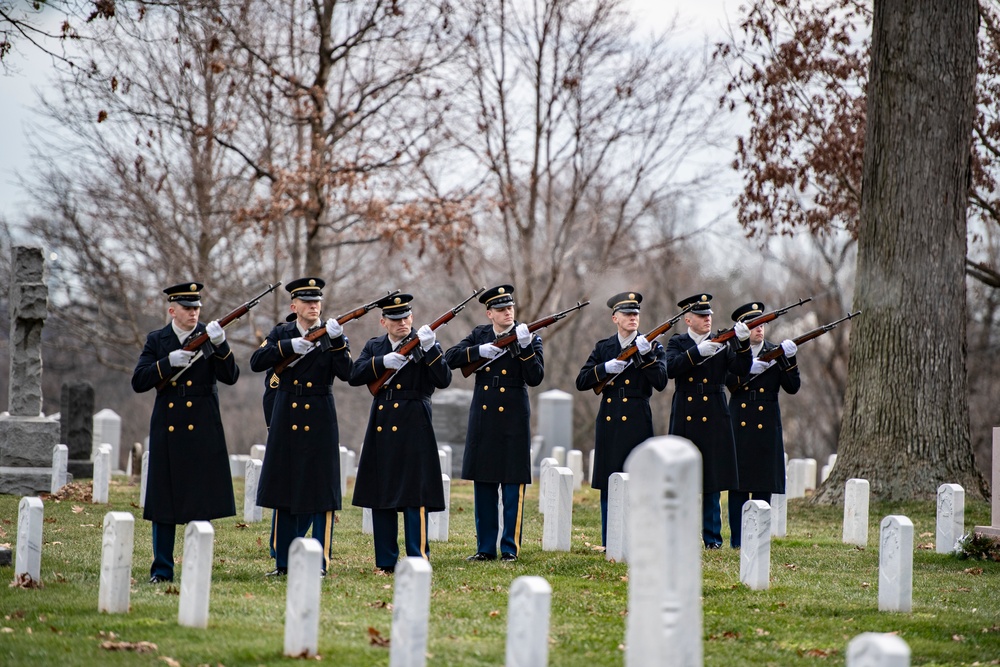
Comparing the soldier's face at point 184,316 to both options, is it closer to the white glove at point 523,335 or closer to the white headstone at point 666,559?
the white glove at point 523,335

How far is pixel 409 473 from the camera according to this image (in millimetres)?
8945

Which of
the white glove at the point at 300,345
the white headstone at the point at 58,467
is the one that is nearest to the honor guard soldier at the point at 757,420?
the white glove at the point at 300,345

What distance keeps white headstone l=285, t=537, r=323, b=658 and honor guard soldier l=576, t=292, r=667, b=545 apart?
484 cm

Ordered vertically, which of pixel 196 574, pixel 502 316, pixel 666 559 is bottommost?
pixel 196 574

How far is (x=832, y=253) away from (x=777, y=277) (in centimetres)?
410

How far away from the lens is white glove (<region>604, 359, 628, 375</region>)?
10.2m

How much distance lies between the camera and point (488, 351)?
955 cm

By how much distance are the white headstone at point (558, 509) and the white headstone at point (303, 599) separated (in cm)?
437

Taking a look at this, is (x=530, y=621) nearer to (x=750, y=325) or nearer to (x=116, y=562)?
(x=116, y=562)

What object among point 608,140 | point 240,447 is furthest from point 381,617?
point 240,447

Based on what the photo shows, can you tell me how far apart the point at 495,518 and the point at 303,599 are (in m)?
4.10

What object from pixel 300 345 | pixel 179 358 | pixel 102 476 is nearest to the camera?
pixel 179 358

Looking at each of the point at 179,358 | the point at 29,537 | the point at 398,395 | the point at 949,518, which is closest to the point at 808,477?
the point at 949,518

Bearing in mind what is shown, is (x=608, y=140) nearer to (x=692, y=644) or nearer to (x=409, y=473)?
(x=409, y=473)
